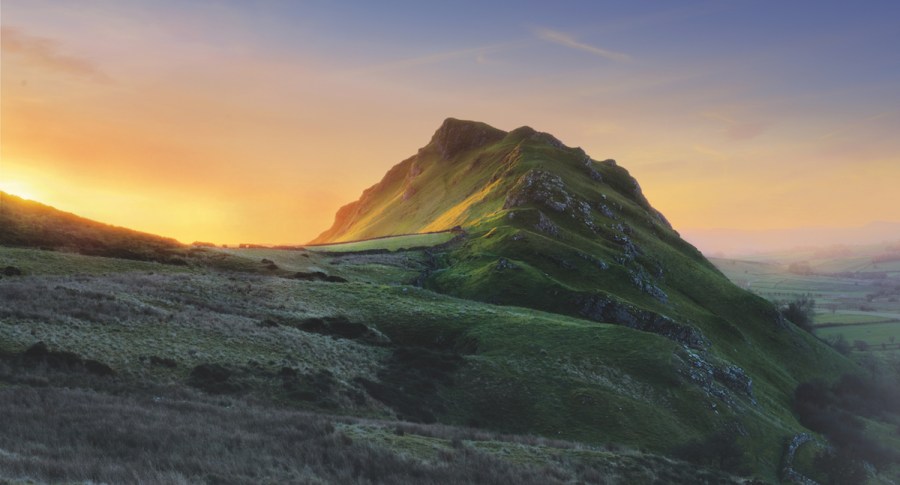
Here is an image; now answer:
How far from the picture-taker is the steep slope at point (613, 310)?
170 ft

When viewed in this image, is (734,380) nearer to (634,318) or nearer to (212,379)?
(634,318)

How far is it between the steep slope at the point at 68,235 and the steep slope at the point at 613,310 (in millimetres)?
43231

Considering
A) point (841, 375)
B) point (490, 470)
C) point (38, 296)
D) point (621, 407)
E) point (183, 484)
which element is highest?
point (38, 296)

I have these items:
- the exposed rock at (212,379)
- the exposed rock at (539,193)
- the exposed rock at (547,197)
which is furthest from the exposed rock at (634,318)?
the exposed rock at (212,379)

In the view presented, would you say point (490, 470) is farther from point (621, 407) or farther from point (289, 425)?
point (621, 407)

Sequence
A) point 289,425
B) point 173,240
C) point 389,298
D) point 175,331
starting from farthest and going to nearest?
1. point 173,240
2. point 389,298
3. point 175,331
4. point 289,425

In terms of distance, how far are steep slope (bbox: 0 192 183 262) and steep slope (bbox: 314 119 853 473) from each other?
142 ft

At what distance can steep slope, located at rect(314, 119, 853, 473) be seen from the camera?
51.8 metres

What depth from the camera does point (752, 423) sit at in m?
60.3

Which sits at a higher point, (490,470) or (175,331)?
(175,331)

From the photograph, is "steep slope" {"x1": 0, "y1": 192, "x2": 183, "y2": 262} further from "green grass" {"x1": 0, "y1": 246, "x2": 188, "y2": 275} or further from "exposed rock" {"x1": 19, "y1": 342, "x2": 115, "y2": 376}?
"exposed rock" {"x1": 19, "y1": 342, "x2": 115, "y2": 376}

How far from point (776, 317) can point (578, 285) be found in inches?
2058

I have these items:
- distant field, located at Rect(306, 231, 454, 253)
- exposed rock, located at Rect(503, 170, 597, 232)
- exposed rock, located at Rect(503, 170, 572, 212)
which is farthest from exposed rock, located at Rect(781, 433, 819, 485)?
exposed rock, located at Rect(503, 170, 572, 212)

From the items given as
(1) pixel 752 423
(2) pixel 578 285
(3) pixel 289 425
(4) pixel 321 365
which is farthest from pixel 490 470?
(2) pixel 578 285
